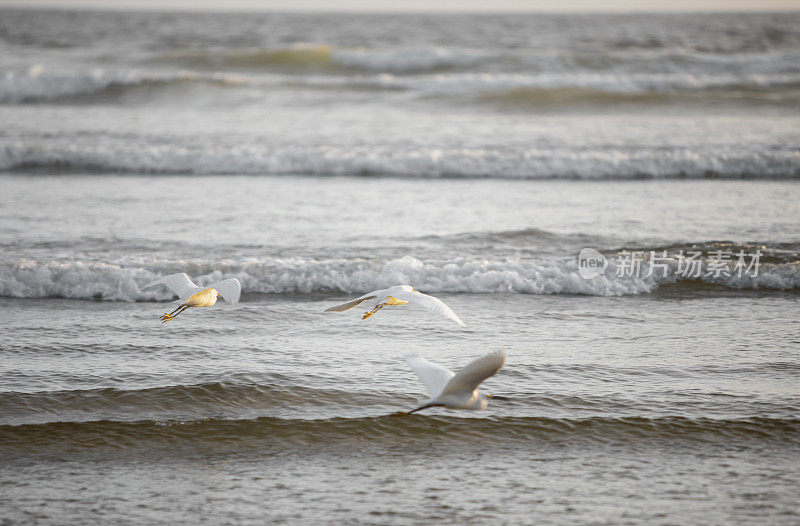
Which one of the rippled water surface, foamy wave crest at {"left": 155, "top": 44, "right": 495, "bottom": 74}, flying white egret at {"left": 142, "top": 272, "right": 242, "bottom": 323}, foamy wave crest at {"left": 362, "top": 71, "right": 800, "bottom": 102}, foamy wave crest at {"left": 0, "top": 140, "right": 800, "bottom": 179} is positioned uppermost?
foamy wave crest at {"left": 155, "top": 44, "right": 495, "bottom": 74}

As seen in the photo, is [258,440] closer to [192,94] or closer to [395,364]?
[395,364]

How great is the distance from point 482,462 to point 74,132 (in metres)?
11.6

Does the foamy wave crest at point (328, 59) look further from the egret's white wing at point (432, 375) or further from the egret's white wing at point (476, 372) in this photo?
the egret's white wing at point (476, 372)

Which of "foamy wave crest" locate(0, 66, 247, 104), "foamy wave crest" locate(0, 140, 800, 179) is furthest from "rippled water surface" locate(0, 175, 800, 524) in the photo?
"foamy wave crest" locate(0, 66, 247, 104)

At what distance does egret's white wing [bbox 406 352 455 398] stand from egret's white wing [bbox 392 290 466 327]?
0.24 meters

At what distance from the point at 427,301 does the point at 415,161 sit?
733cm

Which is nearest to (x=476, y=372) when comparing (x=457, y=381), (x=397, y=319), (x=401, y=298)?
(x=457, y=381)

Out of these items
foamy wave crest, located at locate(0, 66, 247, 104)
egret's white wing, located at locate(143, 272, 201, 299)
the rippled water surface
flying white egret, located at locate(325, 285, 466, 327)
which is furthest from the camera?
foamy wave crest, located at locate(0, 66, 247, 104)

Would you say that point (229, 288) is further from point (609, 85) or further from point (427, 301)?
point (609, 85)

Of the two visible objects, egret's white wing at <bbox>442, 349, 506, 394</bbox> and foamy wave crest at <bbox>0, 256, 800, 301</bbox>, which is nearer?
egret's white wing at <bbox>442, 349, 506, 394</bbox>

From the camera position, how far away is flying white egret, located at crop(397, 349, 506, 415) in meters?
3.32

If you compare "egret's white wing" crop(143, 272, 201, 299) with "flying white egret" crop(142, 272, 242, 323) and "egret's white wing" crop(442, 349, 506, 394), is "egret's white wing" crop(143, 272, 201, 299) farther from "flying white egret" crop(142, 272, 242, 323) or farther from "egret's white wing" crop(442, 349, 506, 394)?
"egret's white wing" crop(442, 349, 506, 394)

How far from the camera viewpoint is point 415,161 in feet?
36.8

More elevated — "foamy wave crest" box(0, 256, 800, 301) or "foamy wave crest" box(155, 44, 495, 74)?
"foamy wave crest" box(155, 44, 495, 74)
